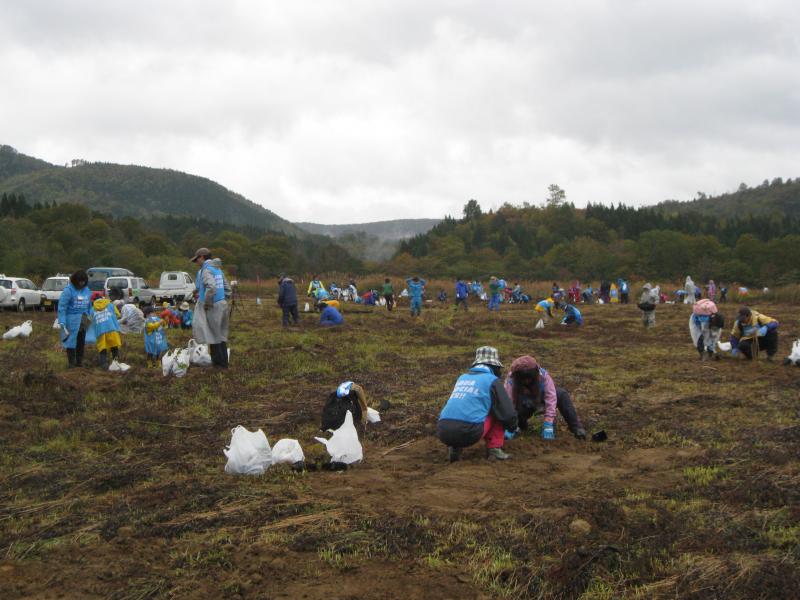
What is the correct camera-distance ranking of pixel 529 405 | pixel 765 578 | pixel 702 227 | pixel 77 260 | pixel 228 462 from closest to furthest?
pixel 765 578, pixel 228 462, pixel 529 405, pixel 77 260, pixel 702 227

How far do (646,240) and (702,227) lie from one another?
86.9ft

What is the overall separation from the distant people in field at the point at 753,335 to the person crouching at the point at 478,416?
24.2 ft

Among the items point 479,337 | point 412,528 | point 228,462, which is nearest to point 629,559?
point 412,528

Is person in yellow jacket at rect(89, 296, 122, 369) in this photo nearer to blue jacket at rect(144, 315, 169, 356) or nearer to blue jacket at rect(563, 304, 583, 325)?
blue jacket at rect(144, 315, 169, 356)

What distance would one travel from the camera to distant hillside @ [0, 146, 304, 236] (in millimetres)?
154125

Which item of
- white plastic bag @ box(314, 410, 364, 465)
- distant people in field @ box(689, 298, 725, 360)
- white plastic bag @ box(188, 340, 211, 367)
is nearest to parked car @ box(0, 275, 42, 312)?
white plastic bag @ box(188, 340, 211, 367)

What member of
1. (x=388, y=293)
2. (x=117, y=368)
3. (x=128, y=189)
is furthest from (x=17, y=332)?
(x=128, y=189)

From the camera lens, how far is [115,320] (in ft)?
34.1

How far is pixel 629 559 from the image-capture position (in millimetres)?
3498

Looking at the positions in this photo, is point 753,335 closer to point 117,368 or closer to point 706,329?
point 706,329

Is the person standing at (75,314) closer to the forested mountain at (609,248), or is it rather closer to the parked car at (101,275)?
the parked car at (101,275)

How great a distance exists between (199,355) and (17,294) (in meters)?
14.3

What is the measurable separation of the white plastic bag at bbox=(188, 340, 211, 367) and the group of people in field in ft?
1.11

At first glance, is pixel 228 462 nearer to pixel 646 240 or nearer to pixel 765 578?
pixel 765 578
